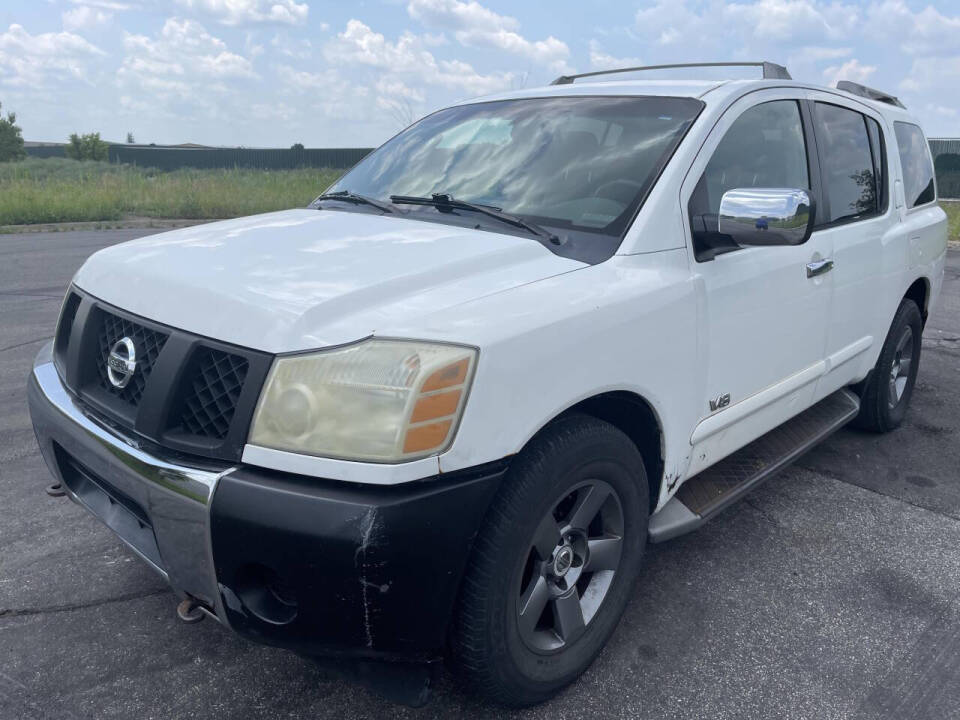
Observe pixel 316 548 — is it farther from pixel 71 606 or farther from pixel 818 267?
pixel 818 267

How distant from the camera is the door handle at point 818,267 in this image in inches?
126

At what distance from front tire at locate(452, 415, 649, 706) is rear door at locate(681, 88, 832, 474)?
0.48 metres

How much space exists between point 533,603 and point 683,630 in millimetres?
811

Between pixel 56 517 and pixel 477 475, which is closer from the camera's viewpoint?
pixel 477 475

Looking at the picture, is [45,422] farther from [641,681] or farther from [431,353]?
[641,681]

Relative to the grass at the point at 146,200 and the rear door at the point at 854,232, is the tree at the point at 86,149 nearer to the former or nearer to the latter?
the grass at the point at 146,200

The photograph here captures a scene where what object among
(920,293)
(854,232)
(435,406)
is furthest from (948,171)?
(435,406)

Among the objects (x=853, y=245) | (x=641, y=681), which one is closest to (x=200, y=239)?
(x=641, y=681)

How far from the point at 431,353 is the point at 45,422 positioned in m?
1.38

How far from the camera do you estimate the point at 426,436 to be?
1.81 m

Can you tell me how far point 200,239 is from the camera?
2.63m

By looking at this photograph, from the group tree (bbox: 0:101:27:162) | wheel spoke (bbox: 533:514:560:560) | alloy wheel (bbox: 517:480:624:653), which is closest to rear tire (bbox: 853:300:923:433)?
alloy wheel (bbox: 517:480:624:653)

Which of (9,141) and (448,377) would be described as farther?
(9,141)

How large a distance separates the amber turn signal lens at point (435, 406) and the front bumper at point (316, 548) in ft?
0.48
